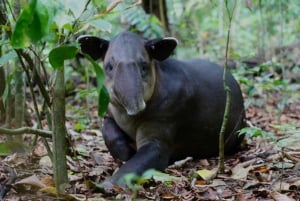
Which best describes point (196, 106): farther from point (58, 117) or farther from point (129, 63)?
point (58, 117)

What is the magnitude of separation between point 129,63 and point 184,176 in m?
0.81

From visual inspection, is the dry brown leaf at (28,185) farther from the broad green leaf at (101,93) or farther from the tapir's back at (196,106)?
the tapir's back at (196,106)

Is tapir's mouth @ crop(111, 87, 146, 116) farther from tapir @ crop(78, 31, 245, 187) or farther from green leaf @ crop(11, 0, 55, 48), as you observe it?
green leaf @ crop(11, 0, 55, 48)

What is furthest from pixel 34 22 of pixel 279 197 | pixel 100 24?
pixel 279 197

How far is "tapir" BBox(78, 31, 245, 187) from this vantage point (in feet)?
12.2

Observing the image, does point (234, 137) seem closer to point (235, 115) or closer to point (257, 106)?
point (235, 115)

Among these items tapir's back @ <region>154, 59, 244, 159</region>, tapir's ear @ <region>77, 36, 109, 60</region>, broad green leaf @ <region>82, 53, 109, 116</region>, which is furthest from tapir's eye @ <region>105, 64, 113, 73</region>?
broad green leaf @ <region>82, 53, 109, 116</region>

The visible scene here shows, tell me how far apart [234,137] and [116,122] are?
38.2 inches

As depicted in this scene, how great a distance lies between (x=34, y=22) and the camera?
5.61ft

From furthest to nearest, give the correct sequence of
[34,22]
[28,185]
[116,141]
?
[116,141] → [28,185] → [34,22]

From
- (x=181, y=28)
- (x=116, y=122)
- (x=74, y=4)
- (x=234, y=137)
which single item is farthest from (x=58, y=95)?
(x=181, y=28)

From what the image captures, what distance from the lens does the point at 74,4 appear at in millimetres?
2213

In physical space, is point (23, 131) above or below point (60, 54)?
below

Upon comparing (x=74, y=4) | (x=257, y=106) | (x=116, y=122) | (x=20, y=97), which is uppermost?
(x=74, y=4)
